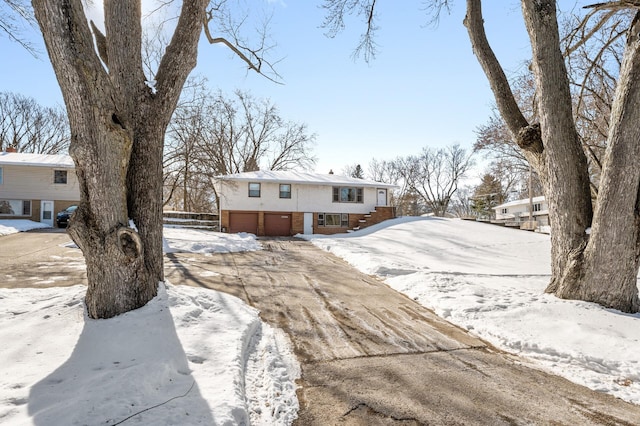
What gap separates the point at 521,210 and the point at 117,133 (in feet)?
155

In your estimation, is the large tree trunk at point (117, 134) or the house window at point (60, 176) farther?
the house window at point (60, 176)

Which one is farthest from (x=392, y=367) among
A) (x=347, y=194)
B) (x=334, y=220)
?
(x=347, y=194)

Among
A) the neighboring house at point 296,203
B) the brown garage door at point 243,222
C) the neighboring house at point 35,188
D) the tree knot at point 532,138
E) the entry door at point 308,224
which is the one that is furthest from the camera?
the entry door at point 308,224

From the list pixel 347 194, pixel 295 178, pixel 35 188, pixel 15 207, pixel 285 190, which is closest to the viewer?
pixel 15 207

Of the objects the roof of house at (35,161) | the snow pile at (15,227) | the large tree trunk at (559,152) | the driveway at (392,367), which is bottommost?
the driveway at (392,367)

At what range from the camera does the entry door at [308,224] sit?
21.4 m

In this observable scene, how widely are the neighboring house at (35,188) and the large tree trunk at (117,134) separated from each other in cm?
2033

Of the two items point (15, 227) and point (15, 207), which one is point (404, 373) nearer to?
point (15, 227)

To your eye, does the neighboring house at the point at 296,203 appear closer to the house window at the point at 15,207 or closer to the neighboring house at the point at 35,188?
the neighboring house at the point at 35,188

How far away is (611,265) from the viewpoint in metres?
4.60

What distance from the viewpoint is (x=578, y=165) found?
5094 millimetres

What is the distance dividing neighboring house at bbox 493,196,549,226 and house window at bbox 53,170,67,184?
3946 cm

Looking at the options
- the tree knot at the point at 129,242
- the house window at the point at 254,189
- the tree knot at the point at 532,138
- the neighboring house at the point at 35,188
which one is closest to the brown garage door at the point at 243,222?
the house window at the point at 254,189

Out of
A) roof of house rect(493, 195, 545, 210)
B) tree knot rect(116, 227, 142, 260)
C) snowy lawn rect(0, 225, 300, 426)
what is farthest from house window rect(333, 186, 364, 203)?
roof of house rect(493, 195, 545, 210)
